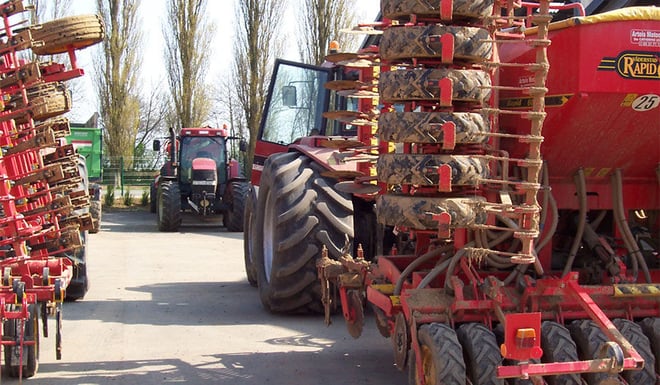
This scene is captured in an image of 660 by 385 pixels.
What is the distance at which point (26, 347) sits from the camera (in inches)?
215

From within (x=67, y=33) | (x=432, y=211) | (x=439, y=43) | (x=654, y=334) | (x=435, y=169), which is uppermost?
(x=67, y=33)

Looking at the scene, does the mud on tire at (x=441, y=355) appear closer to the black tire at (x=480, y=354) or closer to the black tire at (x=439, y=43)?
the black tire at (x=480, y=354)

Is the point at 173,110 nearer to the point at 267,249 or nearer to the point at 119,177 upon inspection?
the point at 119,177

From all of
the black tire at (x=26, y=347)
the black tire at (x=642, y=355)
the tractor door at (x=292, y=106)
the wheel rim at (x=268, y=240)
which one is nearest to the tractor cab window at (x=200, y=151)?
the tractor door at (x=292, y=106)

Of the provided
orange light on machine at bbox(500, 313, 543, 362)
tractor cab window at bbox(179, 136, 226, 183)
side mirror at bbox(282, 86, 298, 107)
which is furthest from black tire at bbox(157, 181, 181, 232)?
orange light on machine at bbox(500, 313, 543, 362)

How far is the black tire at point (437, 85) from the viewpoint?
4273 millimetres

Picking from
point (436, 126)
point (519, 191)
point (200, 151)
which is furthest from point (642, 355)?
point (200, 151)

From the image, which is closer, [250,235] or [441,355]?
[441,355]

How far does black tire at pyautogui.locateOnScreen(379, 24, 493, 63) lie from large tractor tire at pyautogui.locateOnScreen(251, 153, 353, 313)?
2.76 meters

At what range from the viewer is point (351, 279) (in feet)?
18.7

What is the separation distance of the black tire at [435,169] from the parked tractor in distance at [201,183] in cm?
1302

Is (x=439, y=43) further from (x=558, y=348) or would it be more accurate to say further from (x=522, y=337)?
(x=558, y=348)

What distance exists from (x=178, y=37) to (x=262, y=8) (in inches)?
130

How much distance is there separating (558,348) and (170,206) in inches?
525
